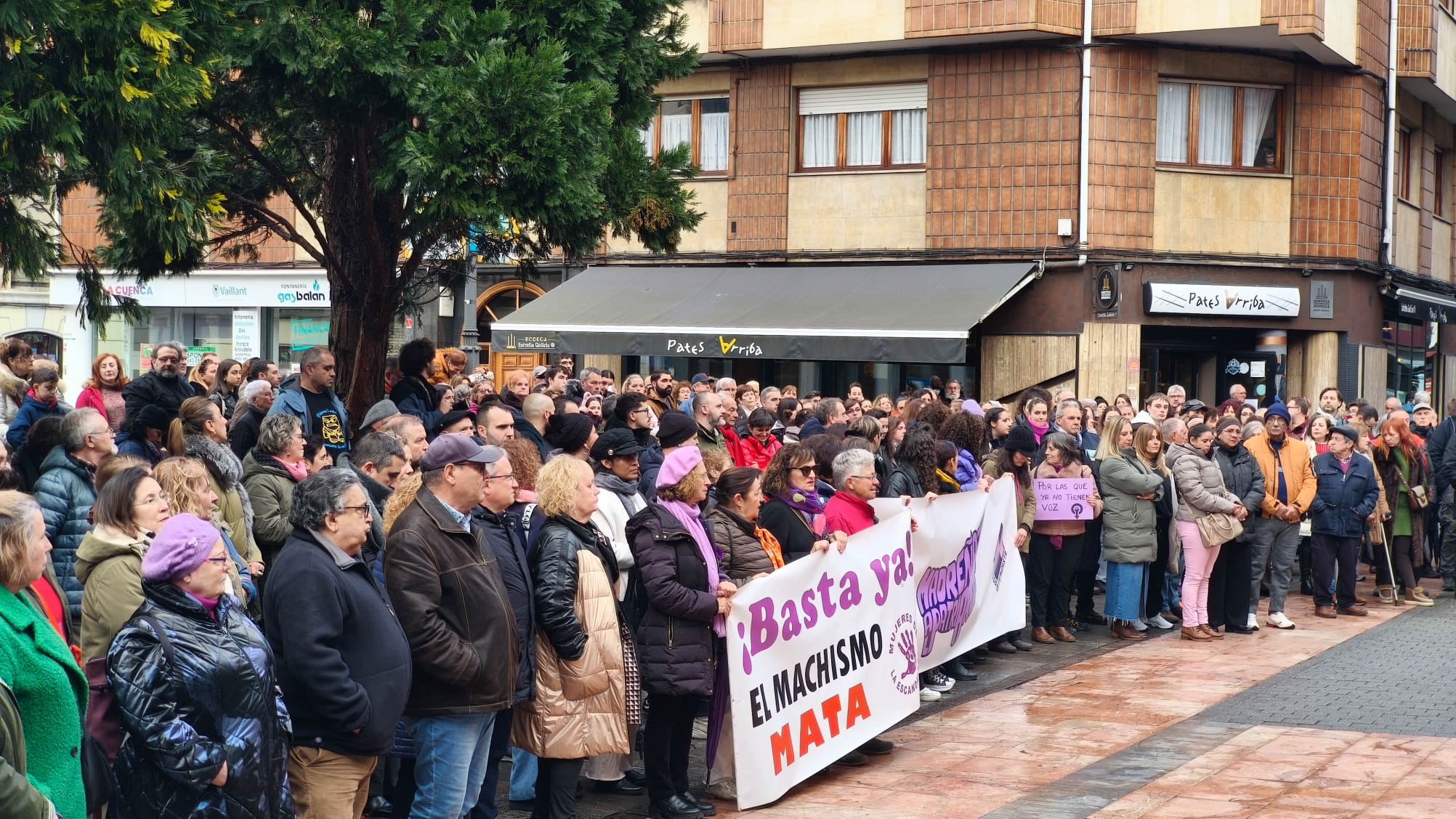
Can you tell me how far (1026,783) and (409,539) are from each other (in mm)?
3757

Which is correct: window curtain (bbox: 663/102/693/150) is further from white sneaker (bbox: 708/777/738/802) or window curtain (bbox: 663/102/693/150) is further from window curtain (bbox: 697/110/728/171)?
white sneaker (bbox: 708/777/738/802)

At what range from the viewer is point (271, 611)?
5.56 m

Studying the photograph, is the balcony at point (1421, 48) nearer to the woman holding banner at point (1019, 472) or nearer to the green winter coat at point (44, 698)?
the woman holding banner at point (1019, 472)

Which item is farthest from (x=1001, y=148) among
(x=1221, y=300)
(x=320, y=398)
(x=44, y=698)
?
(x=44, y=698)

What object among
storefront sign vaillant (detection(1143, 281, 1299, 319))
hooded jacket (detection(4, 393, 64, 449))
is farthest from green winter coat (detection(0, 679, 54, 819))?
storefront sign vaillant (detection(1143, 281, 1299, 319))

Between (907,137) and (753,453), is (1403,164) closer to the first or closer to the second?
(907,137)

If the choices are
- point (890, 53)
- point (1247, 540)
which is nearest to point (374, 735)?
point (1247, 540)

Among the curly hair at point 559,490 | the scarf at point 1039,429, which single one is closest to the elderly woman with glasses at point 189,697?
the curly hair at point 559,490

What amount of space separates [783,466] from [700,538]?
4.20 feet

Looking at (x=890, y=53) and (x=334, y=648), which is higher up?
(x=890, y=53)

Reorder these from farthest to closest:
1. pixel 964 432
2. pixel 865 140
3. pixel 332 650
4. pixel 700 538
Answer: pixel 865 140, pixel 964 432, pixel 700 538, pixel 332 650

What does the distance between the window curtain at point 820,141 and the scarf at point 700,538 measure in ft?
56.1

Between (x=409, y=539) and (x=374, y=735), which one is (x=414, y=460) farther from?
(x=374, y=735)

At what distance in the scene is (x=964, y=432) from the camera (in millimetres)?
12117
